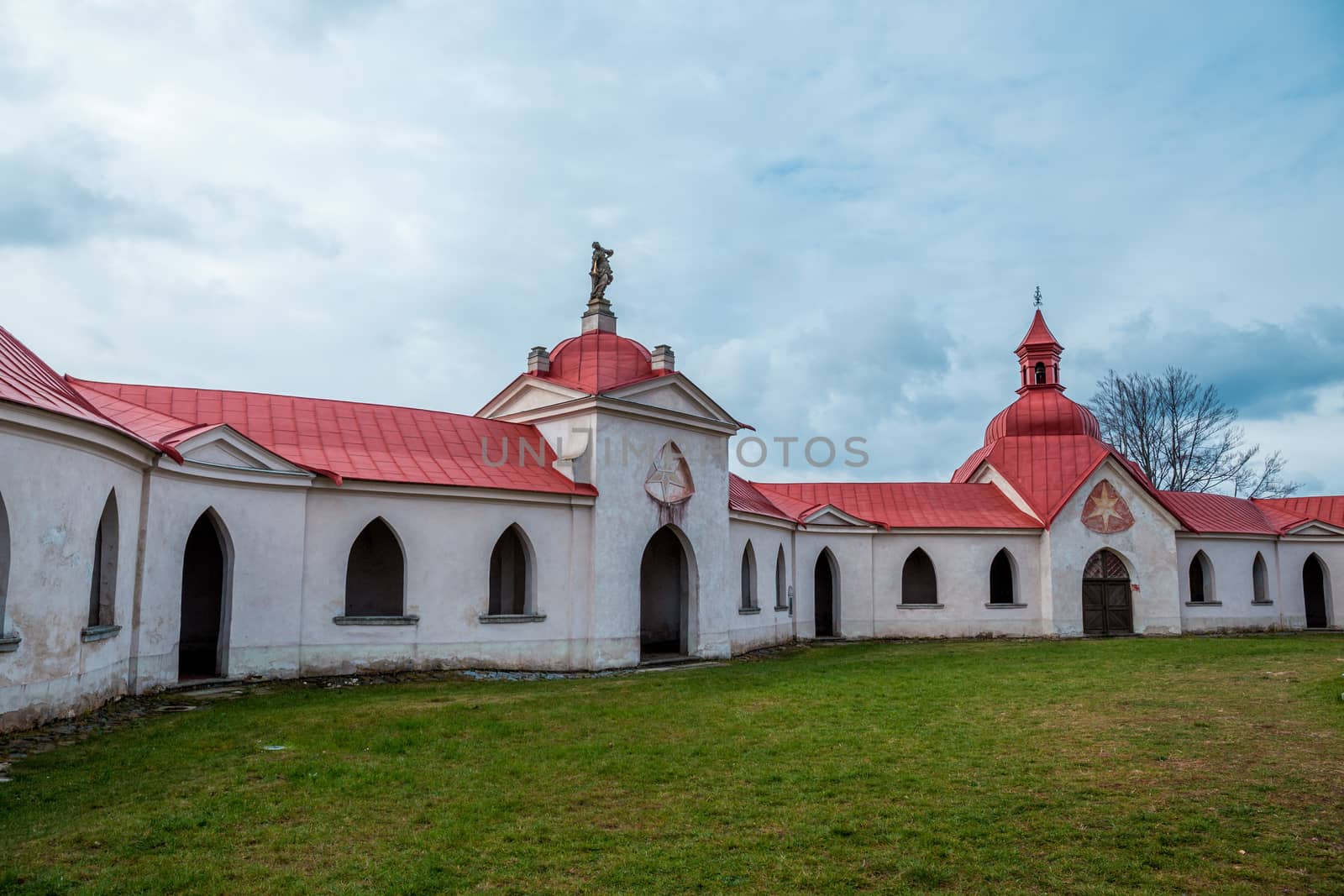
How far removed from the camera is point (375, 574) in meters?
20.4

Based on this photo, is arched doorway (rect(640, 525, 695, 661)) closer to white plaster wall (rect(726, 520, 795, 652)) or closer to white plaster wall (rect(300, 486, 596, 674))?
white plaster wall (rect(726, 520, 795, 652))

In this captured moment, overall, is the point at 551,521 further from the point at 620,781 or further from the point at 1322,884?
the point at 1322,884

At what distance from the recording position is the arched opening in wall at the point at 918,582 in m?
31.8

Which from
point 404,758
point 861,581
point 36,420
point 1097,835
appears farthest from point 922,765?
point 861,581

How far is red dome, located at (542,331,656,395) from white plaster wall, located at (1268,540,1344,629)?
80.4 feet

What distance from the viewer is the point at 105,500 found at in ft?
42.3

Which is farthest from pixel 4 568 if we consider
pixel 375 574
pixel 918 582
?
pixel 918 582

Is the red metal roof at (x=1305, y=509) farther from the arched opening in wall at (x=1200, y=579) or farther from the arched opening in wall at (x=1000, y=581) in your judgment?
the arched opening in wall at (x=1000, y=581)

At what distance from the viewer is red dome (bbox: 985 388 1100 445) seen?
3278 centimetres

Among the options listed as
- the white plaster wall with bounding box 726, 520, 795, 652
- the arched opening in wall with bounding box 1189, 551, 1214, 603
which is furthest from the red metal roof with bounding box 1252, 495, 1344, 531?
the white plaster wall with bounding box 726, 520, 795, 652

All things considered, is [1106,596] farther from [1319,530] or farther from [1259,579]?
[1319,530]

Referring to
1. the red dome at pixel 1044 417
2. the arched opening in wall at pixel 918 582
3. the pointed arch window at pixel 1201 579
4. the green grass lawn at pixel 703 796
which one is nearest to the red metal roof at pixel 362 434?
the green grass lawn at pixel 703 796

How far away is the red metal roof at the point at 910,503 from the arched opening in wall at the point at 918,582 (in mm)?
2038

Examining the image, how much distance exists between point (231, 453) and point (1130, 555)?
1014 inches
